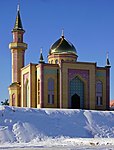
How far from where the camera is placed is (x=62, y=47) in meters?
46.9

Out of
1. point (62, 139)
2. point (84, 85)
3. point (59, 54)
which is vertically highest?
point (59, 54)

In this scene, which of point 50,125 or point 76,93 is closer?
point 50,125

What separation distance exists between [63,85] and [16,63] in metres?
8.18

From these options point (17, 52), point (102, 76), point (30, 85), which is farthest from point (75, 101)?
point (17, 52)

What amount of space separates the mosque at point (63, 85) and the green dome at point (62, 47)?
0.22 metres

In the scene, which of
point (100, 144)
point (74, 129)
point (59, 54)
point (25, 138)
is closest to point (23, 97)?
point (59, 54)

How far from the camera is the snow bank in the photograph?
26336 mm

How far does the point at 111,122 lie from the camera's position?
32.8 m

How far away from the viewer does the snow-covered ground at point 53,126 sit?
25484 millimetres

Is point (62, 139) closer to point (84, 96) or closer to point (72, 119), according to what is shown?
point (72, 119)

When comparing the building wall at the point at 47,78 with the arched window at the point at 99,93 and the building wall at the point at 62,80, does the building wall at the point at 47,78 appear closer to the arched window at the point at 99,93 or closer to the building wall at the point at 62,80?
the building wall at the point at 62,80

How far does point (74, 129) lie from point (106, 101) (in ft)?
49.1

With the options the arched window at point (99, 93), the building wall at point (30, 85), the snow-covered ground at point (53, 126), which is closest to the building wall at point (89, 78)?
the arched window at point (99, 93)

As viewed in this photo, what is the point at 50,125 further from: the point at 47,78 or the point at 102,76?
the point at 102,76
